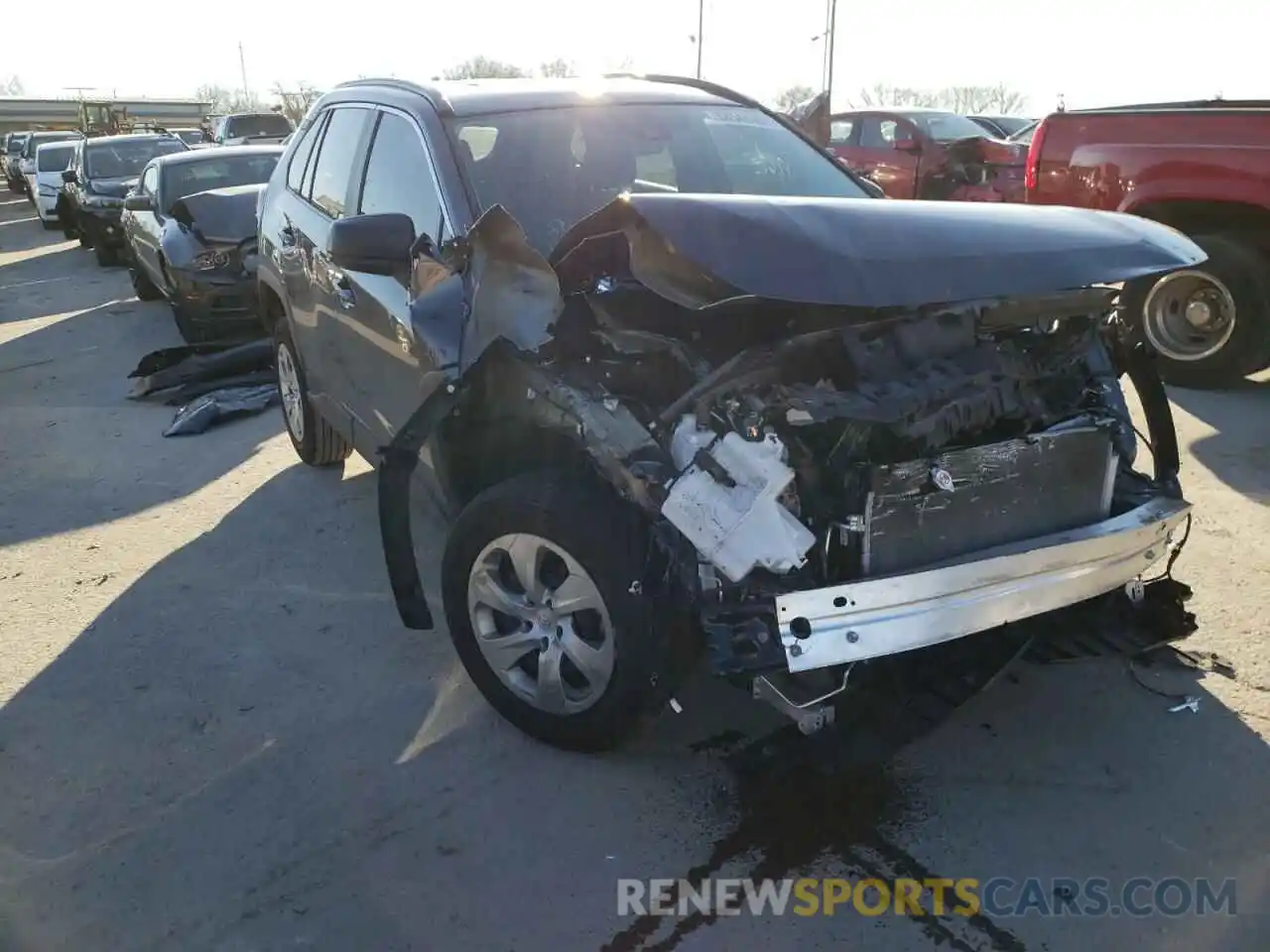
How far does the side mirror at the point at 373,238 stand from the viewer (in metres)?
3.36

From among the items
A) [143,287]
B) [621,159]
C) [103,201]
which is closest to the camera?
[621,159]

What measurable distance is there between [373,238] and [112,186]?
1393cm

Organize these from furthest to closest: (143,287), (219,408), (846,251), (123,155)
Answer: (123,155) < (143,287) < (219,408) < (846,251)

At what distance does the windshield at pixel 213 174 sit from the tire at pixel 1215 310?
28.0ft

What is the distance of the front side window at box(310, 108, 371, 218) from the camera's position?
454 cm

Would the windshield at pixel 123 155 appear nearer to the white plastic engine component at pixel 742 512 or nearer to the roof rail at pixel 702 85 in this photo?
the roof rail at pixel 702 85

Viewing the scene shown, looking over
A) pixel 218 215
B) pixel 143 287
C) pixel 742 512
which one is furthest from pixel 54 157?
pixel 742 512

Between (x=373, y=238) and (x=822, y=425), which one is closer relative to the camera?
(x=822, y=425)

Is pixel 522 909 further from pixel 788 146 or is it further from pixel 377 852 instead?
pixel 788 146

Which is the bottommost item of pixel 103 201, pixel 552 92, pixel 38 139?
pixel 103 201

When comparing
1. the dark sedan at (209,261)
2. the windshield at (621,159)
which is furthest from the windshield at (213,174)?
the windshield at (621,159)

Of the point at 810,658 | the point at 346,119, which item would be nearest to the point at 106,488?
the point at 346,119

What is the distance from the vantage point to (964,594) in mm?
2592

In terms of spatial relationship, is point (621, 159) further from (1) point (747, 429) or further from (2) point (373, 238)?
(1) point (747, 429)
